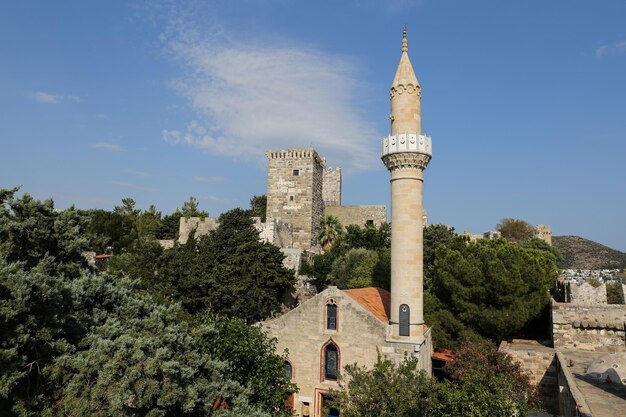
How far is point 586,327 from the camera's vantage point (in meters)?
20.7

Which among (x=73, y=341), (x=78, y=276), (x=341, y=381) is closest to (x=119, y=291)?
(x=78, y=276)

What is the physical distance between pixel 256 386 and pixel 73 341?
5.94 m

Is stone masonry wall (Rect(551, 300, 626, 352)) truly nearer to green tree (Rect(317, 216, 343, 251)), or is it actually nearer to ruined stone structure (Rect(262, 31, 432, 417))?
ruined stone structure (Rect(262, 31, 432, 417))

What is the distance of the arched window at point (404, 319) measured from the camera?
57.7 feet

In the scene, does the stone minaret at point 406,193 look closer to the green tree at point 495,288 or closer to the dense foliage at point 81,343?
the green tree at point 495,288

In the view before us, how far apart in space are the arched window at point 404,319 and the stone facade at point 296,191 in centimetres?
2755

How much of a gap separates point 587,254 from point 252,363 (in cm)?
11690

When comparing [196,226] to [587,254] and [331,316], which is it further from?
[587,254]

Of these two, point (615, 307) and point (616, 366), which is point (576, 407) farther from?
point (615, 307)

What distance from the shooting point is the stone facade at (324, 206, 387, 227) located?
52688 mm

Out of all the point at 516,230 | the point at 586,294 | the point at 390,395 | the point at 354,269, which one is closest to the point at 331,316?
the point at 390,395

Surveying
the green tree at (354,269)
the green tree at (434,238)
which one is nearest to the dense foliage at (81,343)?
the green tree at (354,269)

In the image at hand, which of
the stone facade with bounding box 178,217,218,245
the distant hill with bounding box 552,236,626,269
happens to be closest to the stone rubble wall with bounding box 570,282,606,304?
the stone facade with bounding box 178,217,218,245

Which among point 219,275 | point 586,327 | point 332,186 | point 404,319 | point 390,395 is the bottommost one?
point 390,395
